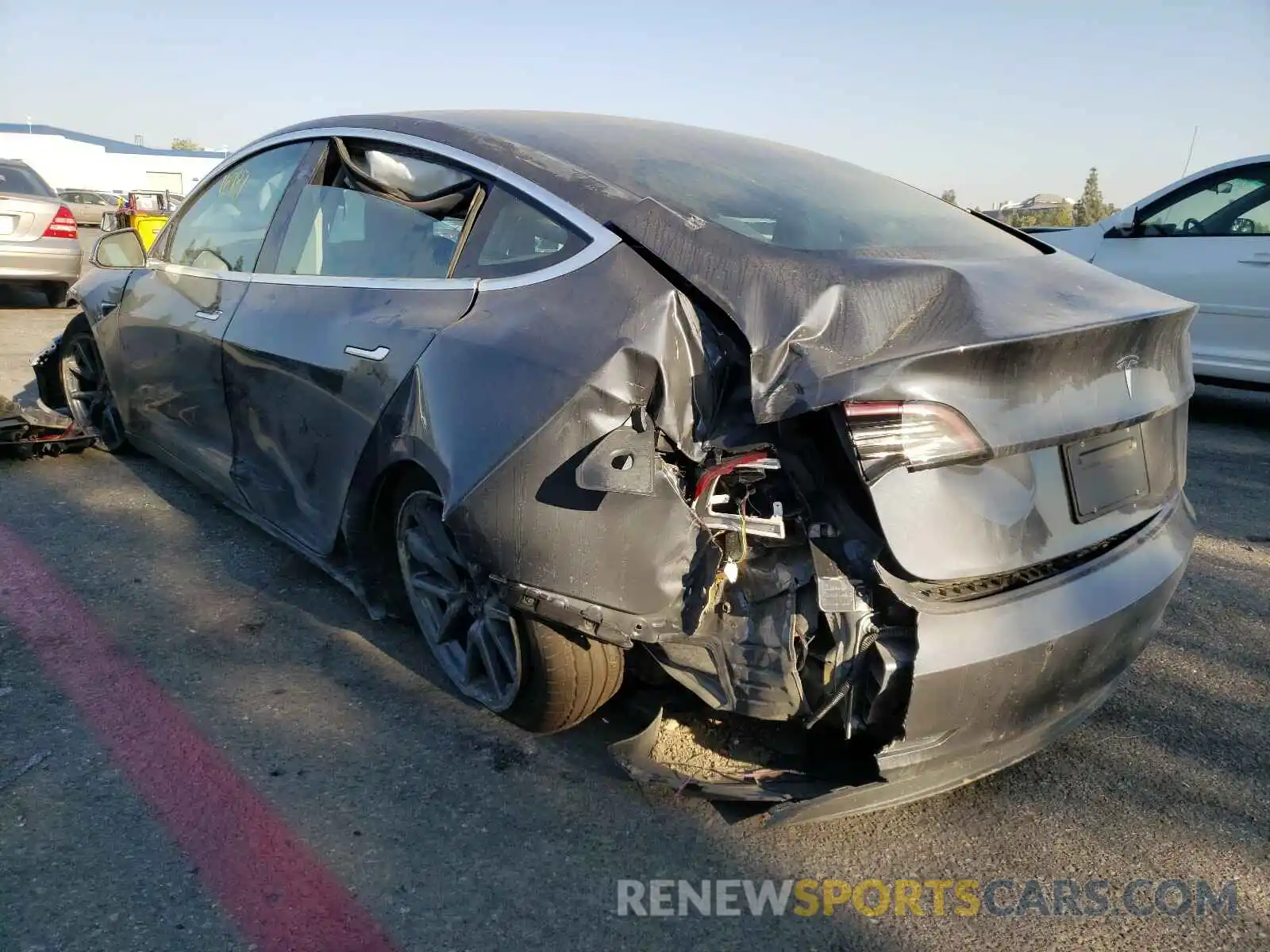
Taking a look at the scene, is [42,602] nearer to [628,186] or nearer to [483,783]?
[483,783]

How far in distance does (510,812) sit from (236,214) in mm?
2779

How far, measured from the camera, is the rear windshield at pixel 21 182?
10.4m

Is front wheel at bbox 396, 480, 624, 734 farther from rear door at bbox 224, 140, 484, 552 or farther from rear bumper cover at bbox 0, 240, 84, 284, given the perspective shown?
rear bumper cover at bbox 0, 240, 84, 284

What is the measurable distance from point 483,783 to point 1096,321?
1.91 meters

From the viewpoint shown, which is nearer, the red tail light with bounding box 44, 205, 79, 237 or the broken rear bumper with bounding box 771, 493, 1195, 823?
the broken rear bumper with bounding box 771, 493, 1195, 823

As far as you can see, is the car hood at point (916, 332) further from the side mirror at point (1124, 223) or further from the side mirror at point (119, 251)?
the side mirror at point (1124, 223)

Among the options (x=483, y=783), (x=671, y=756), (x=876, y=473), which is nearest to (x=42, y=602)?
(x=483, y=783)

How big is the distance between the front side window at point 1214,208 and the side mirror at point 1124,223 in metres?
0.06

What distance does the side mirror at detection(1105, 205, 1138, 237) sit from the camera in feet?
22.9

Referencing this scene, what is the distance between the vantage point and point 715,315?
2230 mm

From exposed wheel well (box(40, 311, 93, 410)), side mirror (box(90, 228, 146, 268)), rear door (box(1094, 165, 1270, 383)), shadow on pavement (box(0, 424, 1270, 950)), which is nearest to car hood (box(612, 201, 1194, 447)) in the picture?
shadow on pavement (box(0, 424, 1270, 950))

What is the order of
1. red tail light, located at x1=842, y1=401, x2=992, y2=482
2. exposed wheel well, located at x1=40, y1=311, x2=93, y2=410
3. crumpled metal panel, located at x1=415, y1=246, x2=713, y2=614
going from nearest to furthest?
red tail light, located at x1=842, y1=401, x2=992, y2=482
crumpled metal panel, located at x1=415, y1=246, x2=713, y2=614
exposed wheel well, located at x1=40, y1=311, x2=93, y2=410

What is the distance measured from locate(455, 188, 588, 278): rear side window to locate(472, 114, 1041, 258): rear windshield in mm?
207

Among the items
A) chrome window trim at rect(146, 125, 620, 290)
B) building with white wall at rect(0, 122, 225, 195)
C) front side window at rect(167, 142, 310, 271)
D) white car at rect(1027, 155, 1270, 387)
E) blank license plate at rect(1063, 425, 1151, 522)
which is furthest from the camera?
building with white wall at rect(0, 122, 225, 195)
